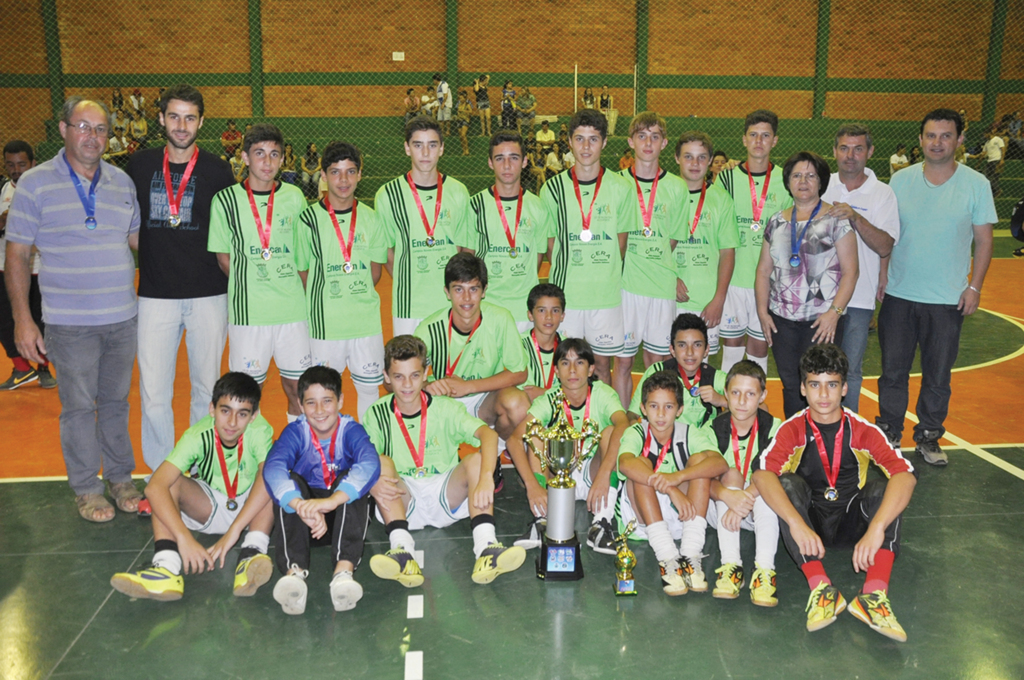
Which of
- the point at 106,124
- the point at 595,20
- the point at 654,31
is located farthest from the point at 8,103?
the point at 106,124

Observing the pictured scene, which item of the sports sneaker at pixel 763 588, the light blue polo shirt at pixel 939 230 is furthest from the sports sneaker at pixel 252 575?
the light blue polo shirt at pixel 939 230

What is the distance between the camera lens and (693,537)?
4172 mm

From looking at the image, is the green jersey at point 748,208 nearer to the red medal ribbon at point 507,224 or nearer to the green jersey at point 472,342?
the red medal ribbon at point 507,224

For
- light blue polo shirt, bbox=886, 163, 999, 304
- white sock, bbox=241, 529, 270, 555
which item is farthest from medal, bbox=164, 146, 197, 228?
light blue polo shirt, bbox=886, 163, 999, 304

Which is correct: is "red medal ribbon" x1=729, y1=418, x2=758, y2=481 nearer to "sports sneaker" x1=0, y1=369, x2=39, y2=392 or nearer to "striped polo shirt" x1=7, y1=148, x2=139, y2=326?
"striped polo shirt" x1=7, y1=148, x2=139, y2=326

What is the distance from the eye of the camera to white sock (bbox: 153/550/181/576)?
3.94 metres

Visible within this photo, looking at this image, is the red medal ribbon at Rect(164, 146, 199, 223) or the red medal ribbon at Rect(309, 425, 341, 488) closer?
the red medal ribbon at Rect(309, 425, 341, 488)

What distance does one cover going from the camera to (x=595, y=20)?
2286 centimetres

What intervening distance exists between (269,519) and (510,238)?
7.82 ft

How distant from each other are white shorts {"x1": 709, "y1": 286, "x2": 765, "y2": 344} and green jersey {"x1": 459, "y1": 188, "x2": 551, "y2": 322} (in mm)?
1522

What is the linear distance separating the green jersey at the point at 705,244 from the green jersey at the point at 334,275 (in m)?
2.23

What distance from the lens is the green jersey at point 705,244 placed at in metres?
5.77

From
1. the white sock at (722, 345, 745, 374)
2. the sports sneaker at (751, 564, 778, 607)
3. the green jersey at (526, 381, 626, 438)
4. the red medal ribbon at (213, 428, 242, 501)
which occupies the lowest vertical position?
the sports sneaker at (751, 564, 778, 607)

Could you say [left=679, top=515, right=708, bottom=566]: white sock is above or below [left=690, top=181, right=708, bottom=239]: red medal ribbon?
below
